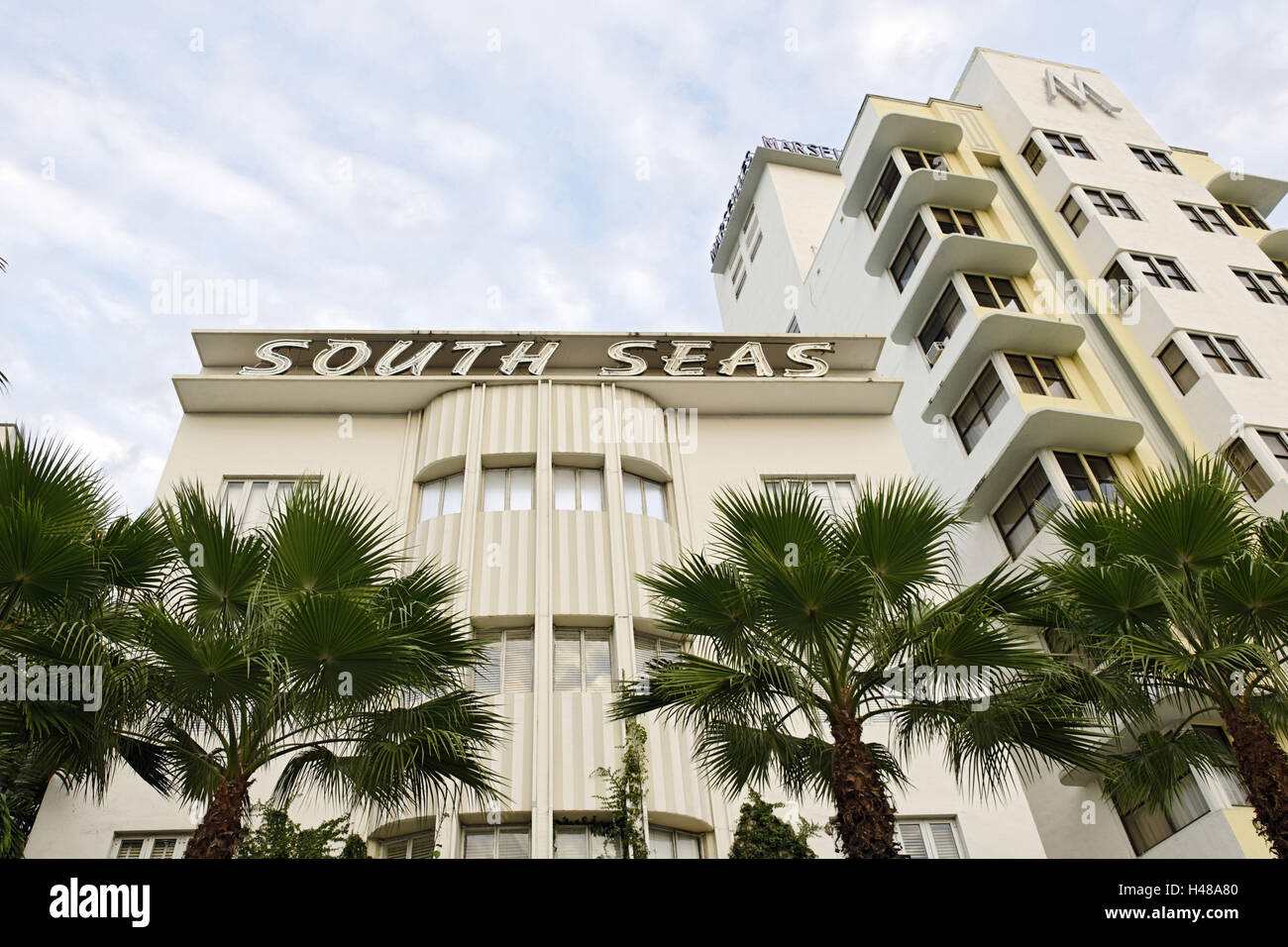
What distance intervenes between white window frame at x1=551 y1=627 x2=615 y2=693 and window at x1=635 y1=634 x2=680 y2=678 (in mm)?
543

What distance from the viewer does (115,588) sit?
38.1 feet

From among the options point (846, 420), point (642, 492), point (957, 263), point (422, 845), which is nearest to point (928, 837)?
point (422, 845)

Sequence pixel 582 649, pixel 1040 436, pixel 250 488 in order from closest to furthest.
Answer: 1. pixel 582 649
2. pixel 250 488
3. pixel 1040 436

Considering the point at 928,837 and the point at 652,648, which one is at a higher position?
the point at 652,648

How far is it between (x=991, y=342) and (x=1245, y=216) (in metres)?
15.0

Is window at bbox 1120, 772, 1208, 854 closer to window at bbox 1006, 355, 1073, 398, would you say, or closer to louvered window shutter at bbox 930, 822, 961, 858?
louvered window shutter at bbox 930, 822, 961, 858

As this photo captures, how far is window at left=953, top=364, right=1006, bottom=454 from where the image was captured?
82.7 feet

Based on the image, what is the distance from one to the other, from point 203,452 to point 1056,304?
74.7 feet

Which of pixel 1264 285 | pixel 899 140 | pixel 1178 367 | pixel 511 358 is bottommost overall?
pixel 511 358

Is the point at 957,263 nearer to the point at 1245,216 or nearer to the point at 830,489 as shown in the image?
the point at 830,489

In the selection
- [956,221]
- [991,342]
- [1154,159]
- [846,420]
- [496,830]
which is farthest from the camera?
[1154,159]

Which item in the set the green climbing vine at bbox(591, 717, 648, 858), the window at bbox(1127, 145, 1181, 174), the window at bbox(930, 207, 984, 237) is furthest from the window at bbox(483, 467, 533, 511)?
the window at bbox(1127, 145, 1181, 174)

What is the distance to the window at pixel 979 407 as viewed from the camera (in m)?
25.2

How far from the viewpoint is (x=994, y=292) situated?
90.0ft
